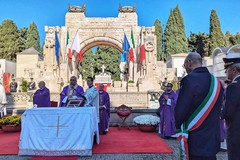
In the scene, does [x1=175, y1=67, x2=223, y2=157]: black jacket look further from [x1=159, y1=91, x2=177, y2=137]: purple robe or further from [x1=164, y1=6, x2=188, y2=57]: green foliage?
[x1=164, y1=6, x2=188, y2=57]: green foliage

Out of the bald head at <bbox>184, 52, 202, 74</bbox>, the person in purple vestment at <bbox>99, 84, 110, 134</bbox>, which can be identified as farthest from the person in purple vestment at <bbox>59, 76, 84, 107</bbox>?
the bald head at <bbox>184, 52, 202, 74</bbox>

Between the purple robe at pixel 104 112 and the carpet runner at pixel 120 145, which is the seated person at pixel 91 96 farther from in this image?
the purple robe at pixel 104 112

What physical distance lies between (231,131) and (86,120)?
3.46 metres

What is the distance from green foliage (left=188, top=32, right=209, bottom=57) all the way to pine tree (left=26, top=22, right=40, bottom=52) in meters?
30.3

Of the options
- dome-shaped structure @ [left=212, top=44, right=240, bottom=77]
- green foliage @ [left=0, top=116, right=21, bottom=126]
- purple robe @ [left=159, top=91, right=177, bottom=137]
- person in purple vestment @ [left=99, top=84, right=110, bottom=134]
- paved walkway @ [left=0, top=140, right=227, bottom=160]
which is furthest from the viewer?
dome-shaped structure @ [left=212, top=44, right=240, bottom=77]

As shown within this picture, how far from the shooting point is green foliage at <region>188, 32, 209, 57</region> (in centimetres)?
4477

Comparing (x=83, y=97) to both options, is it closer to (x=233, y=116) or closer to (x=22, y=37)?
(x=233, y=116)

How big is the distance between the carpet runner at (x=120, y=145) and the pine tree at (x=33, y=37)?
143ft

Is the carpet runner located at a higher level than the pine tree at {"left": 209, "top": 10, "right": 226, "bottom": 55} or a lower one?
lower

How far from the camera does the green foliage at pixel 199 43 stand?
147ft

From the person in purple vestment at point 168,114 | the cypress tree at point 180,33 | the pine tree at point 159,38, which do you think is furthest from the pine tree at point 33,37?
the person in purple vestment at point 168,114

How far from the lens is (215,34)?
41.2 meters

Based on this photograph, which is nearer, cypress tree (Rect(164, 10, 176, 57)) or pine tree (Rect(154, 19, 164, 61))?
cypress tree (Rect(164, 10, 176, 57))

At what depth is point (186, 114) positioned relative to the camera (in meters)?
2.60
